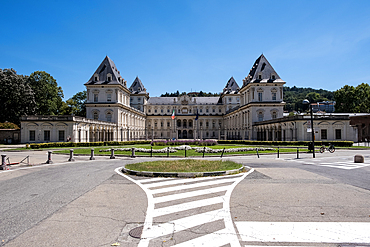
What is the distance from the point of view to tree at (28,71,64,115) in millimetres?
63438

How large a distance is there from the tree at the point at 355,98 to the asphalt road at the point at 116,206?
7932 centimetres

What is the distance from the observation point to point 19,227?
5.84 metres

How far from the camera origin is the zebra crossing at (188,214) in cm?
522

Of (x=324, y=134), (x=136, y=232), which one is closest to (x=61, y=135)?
(x=136, y=232)

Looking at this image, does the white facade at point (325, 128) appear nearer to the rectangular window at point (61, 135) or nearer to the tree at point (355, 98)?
the tree at point (355, 98)

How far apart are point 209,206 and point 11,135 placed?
186 feet

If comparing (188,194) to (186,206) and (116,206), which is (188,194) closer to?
(186,206)

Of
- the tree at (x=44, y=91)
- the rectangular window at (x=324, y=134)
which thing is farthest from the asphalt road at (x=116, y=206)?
the tree at (x=44, y=91)

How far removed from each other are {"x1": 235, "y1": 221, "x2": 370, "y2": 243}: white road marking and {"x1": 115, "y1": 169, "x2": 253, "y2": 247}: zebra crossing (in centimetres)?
44

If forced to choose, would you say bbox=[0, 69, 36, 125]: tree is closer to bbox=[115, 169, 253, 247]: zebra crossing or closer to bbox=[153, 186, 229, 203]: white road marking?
bbox=[115, 169, 253, 247]: zebra crossing

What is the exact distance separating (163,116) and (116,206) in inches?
3690

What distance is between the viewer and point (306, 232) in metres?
5.57

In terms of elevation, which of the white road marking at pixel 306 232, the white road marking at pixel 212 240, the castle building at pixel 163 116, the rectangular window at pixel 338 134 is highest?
the castle building at pixel 163 116

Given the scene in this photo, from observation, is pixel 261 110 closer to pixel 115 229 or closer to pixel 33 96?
pixel 33 96
